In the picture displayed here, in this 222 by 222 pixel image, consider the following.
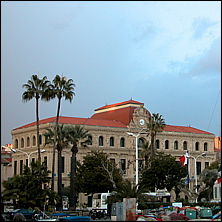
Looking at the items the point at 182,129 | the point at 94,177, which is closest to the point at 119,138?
the point at 182,129

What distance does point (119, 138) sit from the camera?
105438mm

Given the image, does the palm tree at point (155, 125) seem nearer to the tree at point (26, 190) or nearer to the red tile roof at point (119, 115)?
the red tile roof at point (119, 115)

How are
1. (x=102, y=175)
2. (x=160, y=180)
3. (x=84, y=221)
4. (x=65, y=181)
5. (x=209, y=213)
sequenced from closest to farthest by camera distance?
(x=84, y=221), (x=209, y=213), (x=102, y=175), (x=160, y=180), (x=65, y=181)

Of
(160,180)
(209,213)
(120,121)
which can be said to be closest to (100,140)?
(120,121)

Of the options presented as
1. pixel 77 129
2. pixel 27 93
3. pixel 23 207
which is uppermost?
pixel 27 93

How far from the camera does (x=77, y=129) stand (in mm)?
68250

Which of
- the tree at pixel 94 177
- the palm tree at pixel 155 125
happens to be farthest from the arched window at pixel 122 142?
the tree at pixel 94 177

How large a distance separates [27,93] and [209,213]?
36130 mm

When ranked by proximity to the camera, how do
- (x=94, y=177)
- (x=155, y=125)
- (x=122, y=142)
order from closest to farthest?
(x=94, y=177)
(x=155, y=125)
(x=122, y=142)

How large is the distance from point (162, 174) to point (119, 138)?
25.5 meters

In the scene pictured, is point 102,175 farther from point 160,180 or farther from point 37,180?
point 37,180

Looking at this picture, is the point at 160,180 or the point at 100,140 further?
the point at 100,140

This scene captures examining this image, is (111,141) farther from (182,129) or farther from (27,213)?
(27,213)

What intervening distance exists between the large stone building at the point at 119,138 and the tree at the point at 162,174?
15.9 metres
